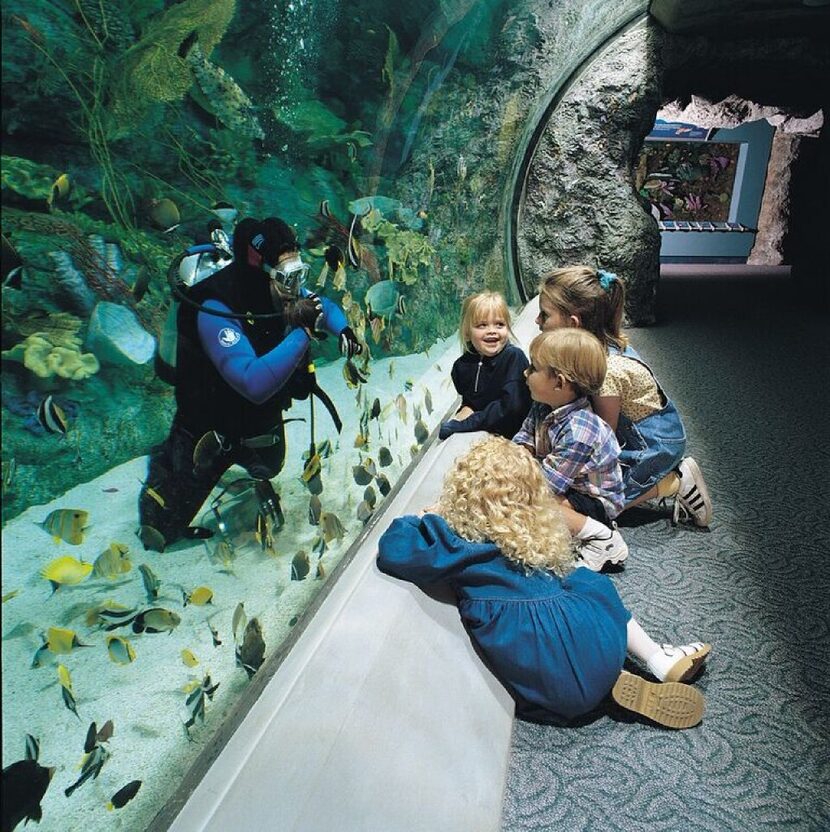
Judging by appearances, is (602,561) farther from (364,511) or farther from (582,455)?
(364,511)

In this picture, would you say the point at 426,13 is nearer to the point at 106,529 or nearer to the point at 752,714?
the point at 106,529

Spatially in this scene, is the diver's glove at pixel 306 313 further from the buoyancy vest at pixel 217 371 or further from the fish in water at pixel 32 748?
the fish in water at pixel 32 748

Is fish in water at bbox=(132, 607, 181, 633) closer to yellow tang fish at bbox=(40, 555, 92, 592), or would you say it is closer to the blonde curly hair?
yellow tang fish at bbox=(40, 555, 92, 592)

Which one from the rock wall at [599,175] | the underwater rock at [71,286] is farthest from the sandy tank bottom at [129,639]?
the rock wall at [599,175]

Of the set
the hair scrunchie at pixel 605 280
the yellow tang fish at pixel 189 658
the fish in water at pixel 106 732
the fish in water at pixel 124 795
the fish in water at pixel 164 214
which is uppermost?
the fish in water at pixel 164 214

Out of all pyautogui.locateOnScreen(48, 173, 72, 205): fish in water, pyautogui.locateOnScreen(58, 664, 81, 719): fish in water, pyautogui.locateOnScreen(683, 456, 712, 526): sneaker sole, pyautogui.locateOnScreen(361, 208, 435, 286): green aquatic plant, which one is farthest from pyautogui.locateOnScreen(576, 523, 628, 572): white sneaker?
pyautogui.locateOnScreen(48, 173, 72, 205): fish in water

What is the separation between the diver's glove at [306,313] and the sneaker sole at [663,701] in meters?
1.35

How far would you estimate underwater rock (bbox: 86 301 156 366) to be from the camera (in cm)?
99

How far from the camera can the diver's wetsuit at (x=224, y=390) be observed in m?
1.21

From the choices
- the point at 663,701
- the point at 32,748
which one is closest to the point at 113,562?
the point at 32,748

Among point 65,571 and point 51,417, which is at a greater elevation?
point 51,417

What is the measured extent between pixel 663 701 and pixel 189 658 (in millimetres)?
1323

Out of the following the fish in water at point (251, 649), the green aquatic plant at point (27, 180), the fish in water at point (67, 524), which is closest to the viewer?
the green aquatic plant at point (27, 180)

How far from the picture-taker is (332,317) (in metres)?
1.80
